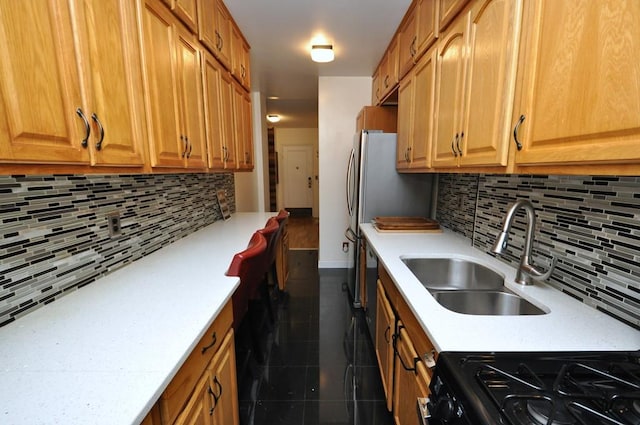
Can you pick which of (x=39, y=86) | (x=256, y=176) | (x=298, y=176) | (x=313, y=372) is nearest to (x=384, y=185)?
(x=313, y=372)

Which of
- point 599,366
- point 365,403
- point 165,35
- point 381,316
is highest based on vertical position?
point 165,35

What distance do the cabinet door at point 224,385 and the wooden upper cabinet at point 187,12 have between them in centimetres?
153

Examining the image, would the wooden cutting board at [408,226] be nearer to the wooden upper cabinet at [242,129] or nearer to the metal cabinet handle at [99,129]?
the wooden upper cabinet at [242,129]

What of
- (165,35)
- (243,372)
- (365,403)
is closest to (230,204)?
(243,372)

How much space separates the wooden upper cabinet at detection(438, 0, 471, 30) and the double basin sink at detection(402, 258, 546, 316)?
1.23 m

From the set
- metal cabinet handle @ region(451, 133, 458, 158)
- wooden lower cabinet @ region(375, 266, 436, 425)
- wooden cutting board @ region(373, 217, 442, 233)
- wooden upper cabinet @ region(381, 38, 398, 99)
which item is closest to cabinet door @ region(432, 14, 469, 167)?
metal cabinet handle @ region(451, 133, 458, 158)

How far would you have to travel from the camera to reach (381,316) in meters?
1.61

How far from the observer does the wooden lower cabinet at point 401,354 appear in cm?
95

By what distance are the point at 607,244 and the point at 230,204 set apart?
2803 mm

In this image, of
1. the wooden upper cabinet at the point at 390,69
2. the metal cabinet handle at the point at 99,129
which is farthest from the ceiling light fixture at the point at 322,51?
the metal cabinet handle at the point at 99,129

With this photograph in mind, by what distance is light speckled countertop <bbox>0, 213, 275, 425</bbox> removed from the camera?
558 millimetres

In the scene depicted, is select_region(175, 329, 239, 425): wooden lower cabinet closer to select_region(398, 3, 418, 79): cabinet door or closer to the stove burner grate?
the stove burner grate

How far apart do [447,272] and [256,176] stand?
10.1 feet

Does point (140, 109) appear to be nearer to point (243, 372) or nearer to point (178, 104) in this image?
point (178, 104)
